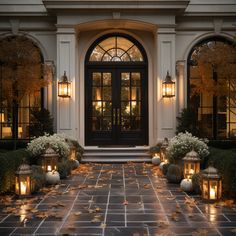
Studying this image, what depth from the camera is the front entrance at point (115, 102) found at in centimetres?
1464

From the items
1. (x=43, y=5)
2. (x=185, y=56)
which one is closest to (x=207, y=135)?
(x=185, y=56)

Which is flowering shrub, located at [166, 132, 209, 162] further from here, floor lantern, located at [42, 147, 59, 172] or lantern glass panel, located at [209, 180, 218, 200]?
floor lantern, located at [42, 147, 59, 172]

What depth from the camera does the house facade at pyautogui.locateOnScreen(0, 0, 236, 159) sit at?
1352 centimetres

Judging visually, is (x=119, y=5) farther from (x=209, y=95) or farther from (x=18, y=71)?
(x=209, y=95)

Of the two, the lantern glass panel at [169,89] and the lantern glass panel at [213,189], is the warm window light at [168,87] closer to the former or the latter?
the lantern glass panel at [169,89]

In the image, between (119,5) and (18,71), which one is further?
(119,5)

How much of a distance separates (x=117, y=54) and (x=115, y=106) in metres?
1.91

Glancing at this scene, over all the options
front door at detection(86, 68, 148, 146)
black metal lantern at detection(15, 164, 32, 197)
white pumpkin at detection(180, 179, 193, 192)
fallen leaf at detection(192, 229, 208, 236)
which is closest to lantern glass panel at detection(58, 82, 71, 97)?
front door at detection(86, 68, 148, 146)

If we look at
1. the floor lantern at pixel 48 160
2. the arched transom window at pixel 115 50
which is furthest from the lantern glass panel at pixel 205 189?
the arched transom window at pixel 115 50

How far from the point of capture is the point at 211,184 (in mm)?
6863

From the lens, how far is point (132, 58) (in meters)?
14.8

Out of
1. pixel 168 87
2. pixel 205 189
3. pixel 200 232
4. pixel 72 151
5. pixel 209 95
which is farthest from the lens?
pixel 209 95

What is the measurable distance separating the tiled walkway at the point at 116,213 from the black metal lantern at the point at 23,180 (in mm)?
290

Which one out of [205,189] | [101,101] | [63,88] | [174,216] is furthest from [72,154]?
[174,216]
